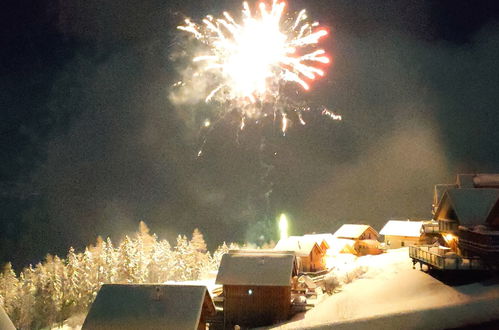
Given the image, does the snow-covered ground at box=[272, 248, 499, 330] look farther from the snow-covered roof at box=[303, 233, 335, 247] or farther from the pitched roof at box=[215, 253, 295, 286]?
the snow-covered roof at box=[303, 233, 335, 247]

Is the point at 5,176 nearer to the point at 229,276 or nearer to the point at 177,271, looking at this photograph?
the point at 177,271

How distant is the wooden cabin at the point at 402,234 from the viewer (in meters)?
58.1

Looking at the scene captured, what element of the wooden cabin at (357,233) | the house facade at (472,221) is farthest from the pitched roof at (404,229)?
the house facade at (472,221)

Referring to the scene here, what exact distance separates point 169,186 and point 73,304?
11317 cm

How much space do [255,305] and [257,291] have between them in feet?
3.98

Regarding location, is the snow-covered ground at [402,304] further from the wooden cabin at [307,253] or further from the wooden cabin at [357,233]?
the wooden cabin at [357,233]

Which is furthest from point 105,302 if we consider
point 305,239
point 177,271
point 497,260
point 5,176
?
point 5,176

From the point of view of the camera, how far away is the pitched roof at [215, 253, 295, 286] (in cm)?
3284

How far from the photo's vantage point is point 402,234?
58781mm

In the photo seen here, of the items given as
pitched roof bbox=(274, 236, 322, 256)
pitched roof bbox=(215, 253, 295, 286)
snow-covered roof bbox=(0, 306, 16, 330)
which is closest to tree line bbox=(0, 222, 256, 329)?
pitched roof bbox=(274, 236, 322, 256)

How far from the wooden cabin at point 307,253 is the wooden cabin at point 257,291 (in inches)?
583

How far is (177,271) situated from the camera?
64812 millimetres

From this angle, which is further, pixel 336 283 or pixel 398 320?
pixel 336 283

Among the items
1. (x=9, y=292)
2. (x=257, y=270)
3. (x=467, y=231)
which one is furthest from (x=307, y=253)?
(x=9, y=292)
